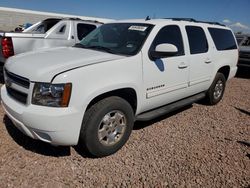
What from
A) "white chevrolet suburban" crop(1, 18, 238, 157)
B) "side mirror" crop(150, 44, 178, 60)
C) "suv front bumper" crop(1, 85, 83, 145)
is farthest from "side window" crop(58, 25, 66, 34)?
"suv front bumper" crop(1, 85, 83, 145)

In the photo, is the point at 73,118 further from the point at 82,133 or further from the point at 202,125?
the point at 202,125

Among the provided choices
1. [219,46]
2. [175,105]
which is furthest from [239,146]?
[219,46]

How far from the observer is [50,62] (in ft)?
10.1

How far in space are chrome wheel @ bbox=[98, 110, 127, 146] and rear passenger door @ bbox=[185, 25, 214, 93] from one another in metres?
1.84

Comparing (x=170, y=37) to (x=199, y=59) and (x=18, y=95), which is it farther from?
(x=18, y=95)

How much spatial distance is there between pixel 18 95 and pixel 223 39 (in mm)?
4726

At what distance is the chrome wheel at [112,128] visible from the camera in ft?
10.8

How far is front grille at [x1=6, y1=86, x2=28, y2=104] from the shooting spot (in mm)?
2978

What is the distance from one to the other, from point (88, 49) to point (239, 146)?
288 centimetres

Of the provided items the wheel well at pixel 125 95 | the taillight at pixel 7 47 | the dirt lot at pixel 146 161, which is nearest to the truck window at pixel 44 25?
the taillight at pixel 7 47

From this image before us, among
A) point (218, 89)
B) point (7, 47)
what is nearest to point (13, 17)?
point (7, 47)

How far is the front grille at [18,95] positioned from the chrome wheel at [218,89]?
4.36 metres

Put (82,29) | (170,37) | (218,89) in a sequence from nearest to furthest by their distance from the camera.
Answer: (170,37), (218,89), (82,29)

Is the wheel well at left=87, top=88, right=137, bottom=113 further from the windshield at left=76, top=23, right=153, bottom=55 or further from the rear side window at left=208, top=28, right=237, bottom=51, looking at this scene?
the rear side window at left=208, top=28, right=237, bottom=51
